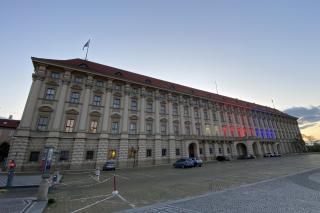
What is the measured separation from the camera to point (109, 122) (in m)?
30.5

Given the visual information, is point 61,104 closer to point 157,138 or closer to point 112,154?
point 112,154

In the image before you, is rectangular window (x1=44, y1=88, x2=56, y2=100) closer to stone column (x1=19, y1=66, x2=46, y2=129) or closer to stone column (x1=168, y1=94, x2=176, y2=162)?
stone column (x1=19, y1=66, x2=46, y2=129)

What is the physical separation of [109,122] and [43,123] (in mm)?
10115

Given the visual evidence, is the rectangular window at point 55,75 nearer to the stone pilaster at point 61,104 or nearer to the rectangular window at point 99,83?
the stone pilaster at point 61,104

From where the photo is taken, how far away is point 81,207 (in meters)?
7.48

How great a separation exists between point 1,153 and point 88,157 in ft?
95.4

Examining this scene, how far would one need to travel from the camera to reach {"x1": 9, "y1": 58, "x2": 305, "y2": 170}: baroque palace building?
25.2 metres

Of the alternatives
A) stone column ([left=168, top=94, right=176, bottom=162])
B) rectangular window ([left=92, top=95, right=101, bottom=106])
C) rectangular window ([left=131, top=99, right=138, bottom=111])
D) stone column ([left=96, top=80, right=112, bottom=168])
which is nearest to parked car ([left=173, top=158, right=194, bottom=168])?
stone column ([left=168, top=94, right=176, bottom=162])

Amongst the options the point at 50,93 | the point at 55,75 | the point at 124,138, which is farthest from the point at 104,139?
the point at 55,75

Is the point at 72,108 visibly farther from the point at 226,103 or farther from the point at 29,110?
the point at 226,103

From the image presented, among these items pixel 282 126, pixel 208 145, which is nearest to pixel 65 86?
pixel 208 145

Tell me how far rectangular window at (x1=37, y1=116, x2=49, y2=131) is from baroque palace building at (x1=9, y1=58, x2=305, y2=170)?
13 cm

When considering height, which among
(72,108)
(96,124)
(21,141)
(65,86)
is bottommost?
(21,141)

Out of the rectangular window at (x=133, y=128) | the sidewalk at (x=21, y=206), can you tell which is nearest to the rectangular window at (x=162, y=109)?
the rectangular window at (x=133, y=128)
